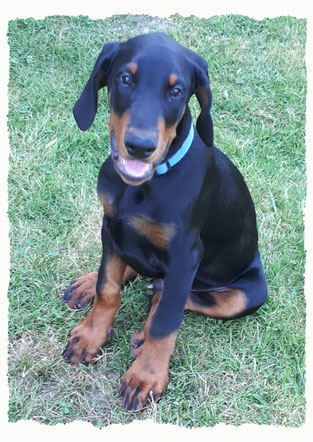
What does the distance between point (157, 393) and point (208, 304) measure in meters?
0.69

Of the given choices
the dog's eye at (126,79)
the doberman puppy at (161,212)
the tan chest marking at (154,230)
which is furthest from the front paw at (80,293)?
the dog's eye at (126,79)

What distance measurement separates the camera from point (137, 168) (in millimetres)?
2844

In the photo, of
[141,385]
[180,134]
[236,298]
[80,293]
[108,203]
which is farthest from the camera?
[80,293]

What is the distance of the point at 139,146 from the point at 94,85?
2.07ft

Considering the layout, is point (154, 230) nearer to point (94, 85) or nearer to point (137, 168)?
point (137, 168)

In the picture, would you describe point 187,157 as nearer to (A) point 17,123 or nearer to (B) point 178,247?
(B) point 178,247

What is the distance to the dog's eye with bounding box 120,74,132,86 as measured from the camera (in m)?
2.79

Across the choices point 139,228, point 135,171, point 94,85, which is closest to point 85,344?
point 139,228

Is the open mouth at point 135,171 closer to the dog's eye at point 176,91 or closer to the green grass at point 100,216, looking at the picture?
the dog's eye at point 176,91

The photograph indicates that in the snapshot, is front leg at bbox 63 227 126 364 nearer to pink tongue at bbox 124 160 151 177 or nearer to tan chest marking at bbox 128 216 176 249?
tan chest marking at bbox 128 216 176 249

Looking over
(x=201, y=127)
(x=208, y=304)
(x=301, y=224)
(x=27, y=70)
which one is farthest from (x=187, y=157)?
(x=27, y=70)

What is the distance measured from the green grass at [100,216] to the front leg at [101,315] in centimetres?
9

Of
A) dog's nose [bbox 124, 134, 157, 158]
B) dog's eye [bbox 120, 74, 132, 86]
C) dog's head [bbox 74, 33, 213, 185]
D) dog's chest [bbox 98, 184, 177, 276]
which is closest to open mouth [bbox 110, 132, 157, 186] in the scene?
dog's head [bbox 74, 33, 213, 185]

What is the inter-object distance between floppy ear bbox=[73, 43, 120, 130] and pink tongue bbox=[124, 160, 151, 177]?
1.56 ft
